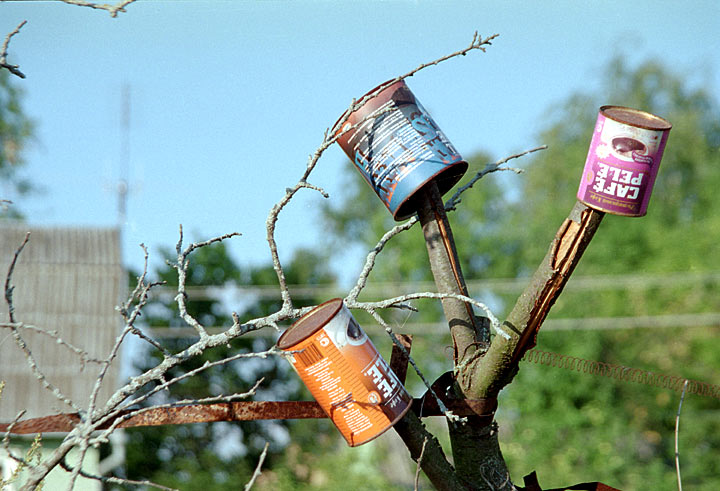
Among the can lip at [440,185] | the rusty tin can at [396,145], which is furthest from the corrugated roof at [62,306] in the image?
the rusty tin can at [396,145]

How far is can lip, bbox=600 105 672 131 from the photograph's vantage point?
6.86 ft

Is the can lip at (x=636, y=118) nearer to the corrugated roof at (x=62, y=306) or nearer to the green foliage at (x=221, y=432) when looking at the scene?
the corrugated roof at (x=62, y=306)

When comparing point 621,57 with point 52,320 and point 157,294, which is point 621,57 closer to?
point 157,294

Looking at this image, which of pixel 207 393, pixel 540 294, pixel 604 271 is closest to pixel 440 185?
pixel 540 294

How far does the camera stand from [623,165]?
2105 millimetres

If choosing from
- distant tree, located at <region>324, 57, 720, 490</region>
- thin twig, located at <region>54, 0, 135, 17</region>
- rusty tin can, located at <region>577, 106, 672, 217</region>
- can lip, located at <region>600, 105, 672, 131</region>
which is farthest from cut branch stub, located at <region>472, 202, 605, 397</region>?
distant tree, located at <region>324, 57, 720, 490</region>

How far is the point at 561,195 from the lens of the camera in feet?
86.7

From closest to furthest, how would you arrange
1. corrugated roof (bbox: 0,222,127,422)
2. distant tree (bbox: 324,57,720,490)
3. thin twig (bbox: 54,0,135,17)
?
thin twig (bbox: 54,0,135,17), corrugated roof (bbox: 0,222,127,422), distant tree (bbox: 324,57,720,490)

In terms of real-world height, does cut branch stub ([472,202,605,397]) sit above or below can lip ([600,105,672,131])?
below

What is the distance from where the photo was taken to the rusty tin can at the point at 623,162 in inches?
82.5

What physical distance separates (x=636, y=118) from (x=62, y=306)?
10.2 metres

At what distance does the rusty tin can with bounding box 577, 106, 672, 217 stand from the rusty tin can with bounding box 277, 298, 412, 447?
0.70m

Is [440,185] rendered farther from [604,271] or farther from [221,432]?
[604,271]

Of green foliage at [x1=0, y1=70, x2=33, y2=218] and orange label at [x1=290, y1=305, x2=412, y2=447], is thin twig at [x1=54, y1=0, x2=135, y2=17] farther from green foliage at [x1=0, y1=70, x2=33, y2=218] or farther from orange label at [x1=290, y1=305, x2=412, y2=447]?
green foliage at [x1=0, y1=70, x2=33, y2=218]
